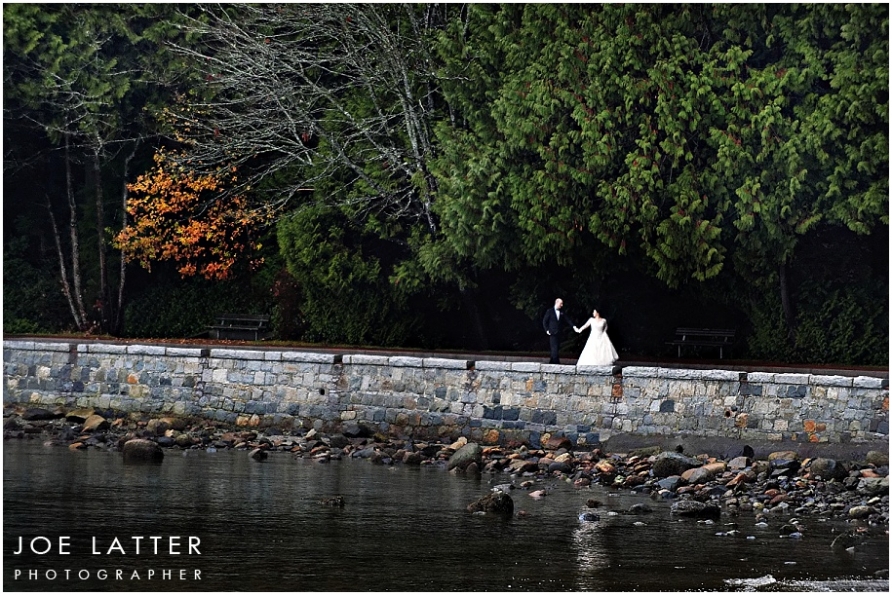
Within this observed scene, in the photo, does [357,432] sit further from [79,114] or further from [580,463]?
[79,114]

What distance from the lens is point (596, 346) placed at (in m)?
22.3

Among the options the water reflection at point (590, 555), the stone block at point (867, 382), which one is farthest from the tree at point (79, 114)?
the water reflection at point (590, 555)

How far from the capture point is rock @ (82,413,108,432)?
891 inches

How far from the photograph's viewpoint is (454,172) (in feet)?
80.4

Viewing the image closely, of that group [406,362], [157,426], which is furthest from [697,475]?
[157,426]

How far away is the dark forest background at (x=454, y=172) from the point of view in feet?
75.4

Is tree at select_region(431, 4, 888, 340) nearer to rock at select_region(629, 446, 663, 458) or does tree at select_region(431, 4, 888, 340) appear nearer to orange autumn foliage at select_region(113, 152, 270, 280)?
rock at select_region(629, 446, 663, 458)

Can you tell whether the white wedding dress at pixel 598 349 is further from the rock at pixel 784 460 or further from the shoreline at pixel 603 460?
the rock at pixel 784 460

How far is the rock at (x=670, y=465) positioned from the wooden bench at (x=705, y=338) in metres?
7.58

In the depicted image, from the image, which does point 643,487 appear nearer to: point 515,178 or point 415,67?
point 515,178

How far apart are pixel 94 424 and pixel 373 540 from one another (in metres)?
9.46

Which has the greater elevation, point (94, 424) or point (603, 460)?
point (94, 424)

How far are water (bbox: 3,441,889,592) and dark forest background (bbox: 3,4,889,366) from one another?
672 cm

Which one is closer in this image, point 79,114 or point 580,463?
point 580,463
